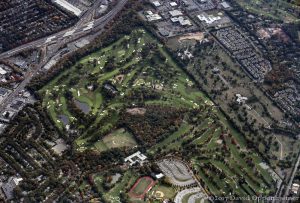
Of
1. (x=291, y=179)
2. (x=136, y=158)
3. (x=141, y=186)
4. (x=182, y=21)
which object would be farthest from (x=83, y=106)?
(x=291, y=179)

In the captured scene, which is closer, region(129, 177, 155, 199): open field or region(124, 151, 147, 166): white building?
region(129, 177, 155, 199): open field

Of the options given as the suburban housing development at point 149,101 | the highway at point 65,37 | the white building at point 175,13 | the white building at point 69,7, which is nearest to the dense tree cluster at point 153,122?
the suburban housing development at point 149,101

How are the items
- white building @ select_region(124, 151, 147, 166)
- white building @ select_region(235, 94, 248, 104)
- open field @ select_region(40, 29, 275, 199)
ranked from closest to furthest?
open field @ select_region(40, 29, 275, 199) < white building @ select_region(124, 151, 147, 166) < white building @ select_region(235, 94, 248, 104)

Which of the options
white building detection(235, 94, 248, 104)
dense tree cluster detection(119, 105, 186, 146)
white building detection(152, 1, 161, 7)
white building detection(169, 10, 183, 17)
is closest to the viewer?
dense tree cluster detection(119, 105, 186, 146)

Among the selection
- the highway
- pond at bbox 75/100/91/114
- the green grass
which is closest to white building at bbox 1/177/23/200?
the green grass

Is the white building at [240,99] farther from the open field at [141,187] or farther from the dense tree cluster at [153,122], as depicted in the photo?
the open field at [141,187]

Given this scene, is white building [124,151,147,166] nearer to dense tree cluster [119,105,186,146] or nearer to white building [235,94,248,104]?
dense tree cluster [119,105,186,146]

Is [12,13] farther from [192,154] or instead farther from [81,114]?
[192,154]

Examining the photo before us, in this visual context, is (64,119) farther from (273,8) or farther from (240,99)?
(273,8)
